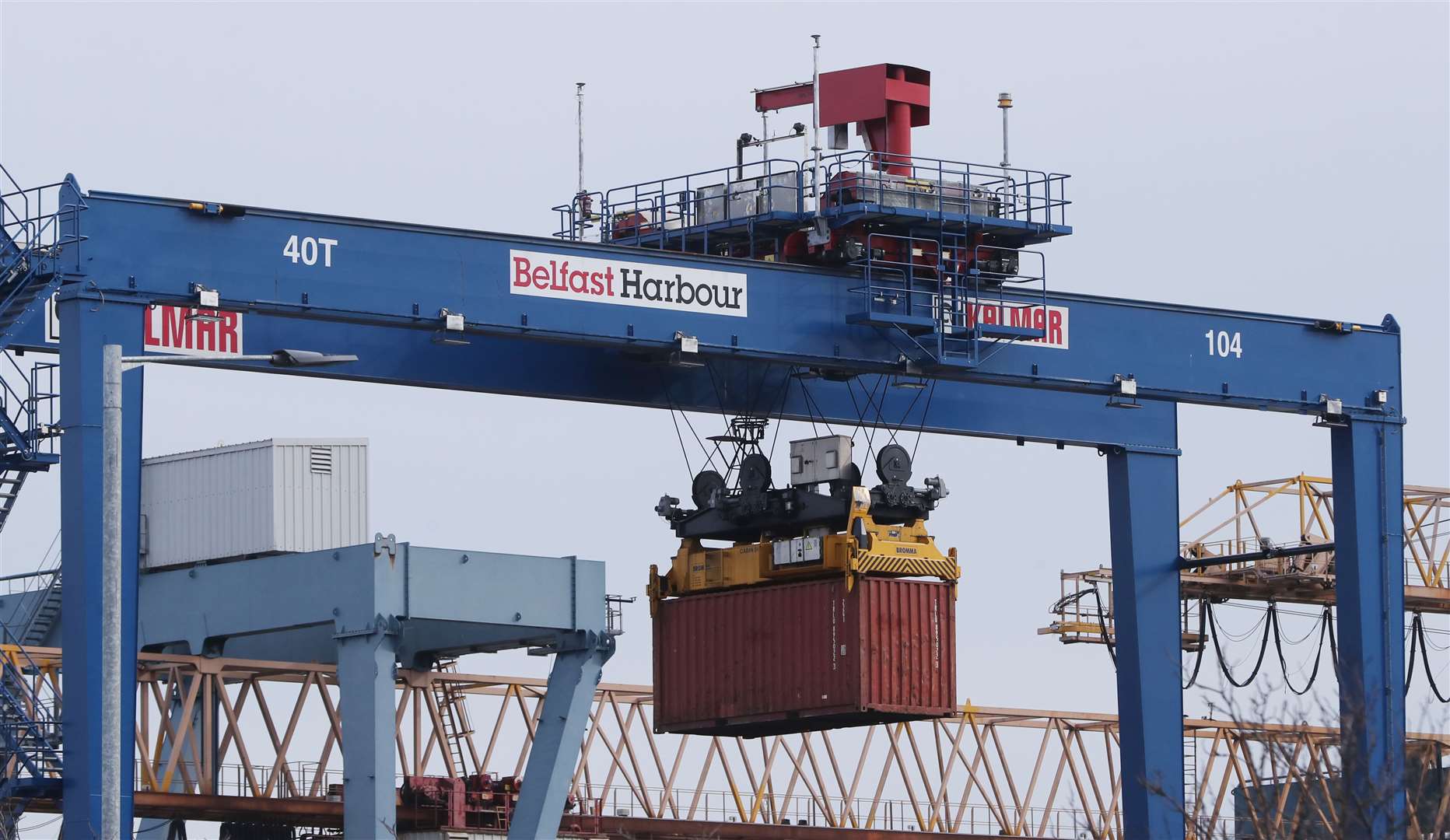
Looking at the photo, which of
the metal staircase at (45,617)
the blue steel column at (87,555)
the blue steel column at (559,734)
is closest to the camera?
the blue steel column at (87,555)

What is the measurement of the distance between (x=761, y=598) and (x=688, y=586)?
1860 mm

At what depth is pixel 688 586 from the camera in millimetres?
49688

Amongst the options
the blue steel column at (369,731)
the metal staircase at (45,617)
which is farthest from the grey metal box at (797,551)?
the metal staircase at (45,617)

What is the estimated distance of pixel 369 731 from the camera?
51594 millimetres

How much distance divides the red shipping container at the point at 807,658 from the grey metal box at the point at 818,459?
74.8 inches

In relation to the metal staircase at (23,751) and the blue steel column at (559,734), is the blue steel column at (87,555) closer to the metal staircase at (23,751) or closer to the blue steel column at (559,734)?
the metal staircase at (23,751)

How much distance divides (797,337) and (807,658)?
531cm

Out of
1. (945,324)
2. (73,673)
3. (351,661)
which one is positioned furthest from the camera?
(351,661)

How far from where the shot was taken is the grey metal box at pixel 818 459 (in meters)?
48.3

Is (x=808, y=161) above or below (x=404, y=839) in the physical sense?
above

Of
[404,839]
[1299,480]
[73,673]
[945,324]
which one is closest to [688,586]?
[945,324]

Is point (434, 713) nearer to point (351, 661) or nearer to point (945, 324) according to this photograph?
point (351, 661)

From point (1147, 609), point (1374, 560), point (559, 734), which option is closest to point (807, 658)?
point (1147, 609)

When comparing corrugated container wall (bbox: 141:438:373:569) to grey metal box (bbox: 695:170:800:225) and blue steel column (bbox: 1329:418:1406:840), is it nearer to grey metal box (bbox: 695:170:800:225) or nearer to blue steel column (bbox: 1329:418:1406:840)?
grey metal box (bbox: 695:170:800:225)
